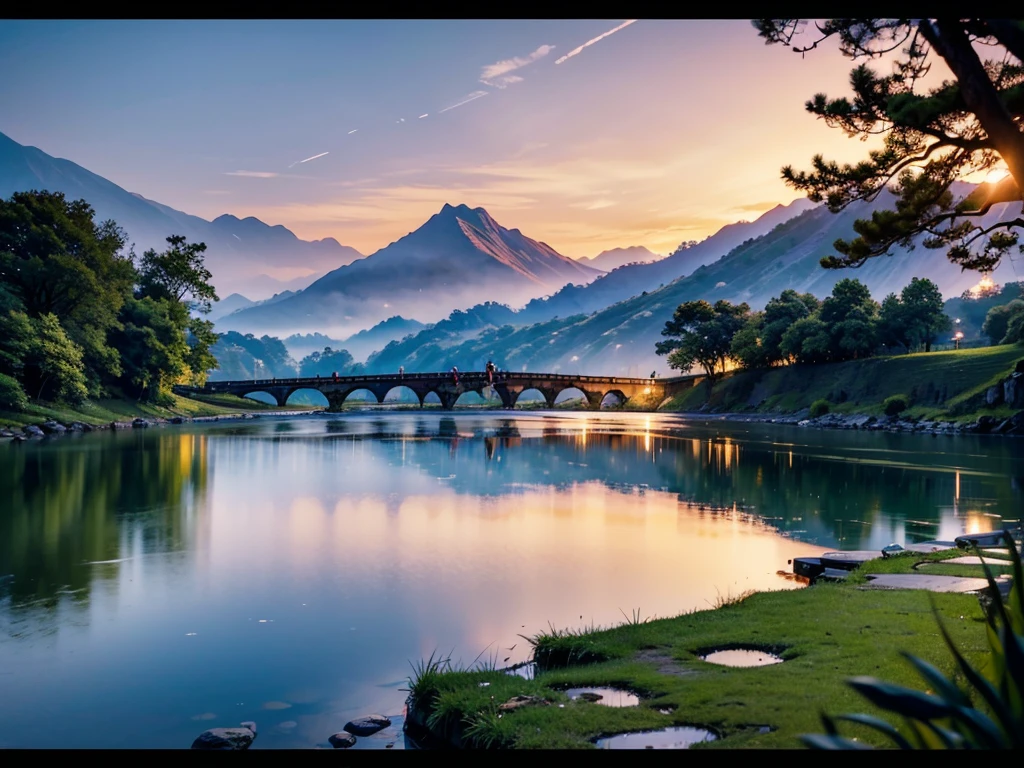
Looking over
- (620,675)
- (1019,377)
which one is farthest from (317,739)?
(1019,377)

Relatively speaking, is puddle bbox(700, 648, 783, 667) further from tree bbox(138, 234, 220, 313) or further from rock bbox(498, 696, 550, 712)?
tree bbox(138, 234, 220, 313)

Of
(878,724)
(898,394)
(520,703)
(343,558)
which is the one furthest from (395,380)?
(878,724)

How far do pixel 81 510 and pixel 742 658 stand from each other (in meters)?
25.4

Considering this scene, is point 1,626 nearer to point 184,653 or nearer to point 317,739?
point 184,653

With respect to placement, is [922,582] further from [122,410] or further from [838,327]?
[838,327]

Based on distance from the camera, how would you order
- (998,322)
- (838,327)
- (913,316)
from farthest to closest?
(998,322) < (838,327) < (913,316)

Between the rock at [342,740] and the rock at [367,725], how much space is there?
0.19m

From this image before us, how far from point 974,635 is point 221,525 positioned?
23196 millimetres

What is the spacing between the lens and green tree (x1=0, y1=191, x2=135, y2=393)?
74.4 metres

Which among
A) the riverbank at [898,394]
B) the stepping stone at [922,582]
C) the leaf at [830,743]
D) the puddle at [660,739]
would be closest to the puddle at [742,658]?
the puddle at [660,739]

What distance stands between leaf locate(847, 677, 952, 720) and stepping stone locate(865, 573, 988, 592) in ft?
39.6

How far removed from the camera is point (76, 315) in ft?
260

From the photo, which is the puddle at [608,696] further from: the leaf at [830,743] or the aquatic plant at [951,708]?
the leaf at [830,743]

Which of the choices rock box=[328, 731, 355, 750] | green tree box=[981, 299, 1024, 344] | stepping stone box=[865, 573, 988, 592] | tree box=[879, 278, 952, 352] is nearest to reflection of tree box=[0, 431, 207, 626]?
rock box=[328, 731, 355, 750]
